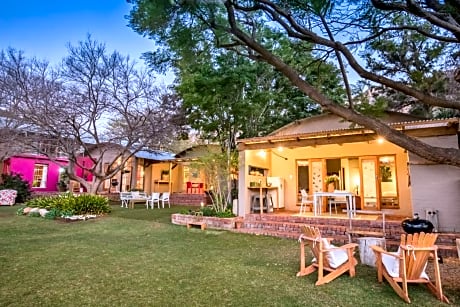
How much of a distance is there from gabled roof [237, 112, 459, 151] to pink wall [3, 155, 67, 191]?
1662cm

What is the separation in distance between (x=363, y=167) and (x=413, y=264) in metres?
7.07

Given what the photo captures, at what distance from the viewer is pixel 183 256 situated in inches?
215

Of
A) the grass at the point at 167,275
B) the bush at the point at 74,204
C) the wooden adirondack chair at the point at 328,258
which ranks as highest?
the bush at the point at 74,204

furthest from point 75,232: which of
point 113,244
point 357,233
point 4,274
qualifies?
point 357,233

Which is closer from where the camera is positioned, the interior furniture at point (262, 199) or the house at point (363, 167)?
the house at point (363, 167)

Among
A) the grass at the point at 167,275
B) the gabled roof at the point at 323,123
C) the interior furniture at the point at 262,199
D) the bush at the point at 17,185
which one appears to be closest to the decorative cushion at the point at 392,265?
the grass at the point at 167,275

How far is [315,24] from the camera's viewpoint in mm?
5430

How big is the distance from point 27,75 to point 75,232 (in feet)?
29.6

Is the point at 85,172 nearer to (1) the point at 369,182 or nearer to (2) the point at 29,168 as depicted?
(2) the point at 29,168

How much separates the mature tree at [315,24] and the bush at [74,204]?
7741 mm

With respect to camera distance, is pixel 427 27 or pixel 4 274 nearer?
pixel 4 274

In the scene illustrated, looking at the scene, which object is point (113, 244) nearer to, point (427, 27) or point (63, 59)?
point (427, 27)

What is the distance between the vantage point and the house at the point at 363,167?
6.63 meters

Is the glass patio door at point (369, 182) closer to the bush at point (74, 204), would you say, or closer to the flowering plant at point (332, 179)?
the flowering plant at point (332, 179)
